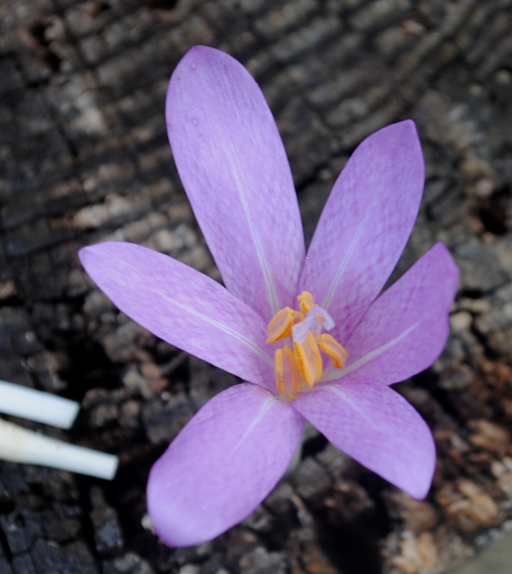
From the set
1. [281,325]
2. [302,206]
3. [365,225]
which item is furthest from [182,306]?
[302,206]

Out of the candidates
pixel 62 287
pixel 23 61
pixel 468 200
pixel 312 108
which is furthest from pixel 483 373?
pixel 23 61

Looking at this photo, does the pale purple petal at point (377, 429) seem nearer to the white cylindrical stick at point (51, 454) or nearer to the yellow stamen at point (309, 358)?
the yellow stamen at point (309, 358)

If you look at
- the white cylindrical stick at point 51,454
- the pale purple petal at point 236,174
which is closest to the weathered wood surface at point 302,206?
the white cylindrical stick at point 51,454

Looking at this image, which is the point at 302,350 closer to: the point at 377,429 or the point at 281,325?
the point at 281,325

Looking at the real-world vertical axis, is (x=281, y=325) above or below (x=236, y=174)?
below

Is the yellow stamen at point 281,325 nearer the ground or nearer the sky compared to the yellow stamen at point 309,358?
nearer the sky

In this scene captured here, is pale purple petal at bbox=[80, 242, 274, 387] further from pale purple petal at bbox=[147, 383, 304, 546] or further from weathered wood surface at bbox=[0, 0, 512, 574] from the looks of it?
weathered wood surface at bbox=[0, 0, 512, 574]

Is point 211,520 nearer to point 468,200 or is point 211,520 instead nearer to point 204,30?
point 468,200

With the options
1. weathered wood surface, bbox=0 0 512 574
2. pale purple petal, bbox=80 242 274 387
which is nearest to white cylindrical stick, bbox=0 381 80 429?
→ weathered wood surface, bbox=0 0 512 574
